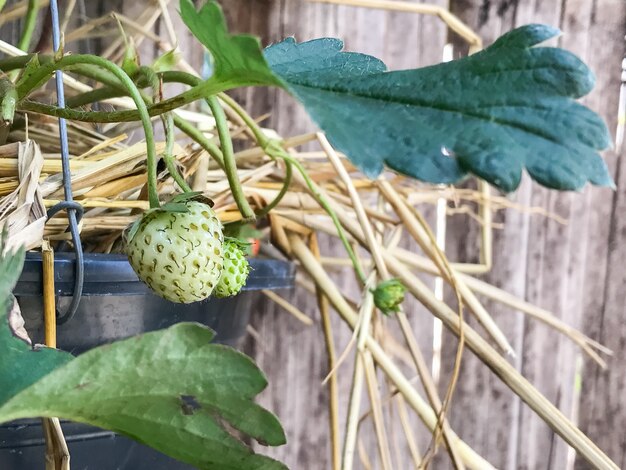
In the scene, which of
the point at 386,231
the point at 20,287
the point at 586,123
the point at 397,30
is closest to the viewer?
the point at 586,123

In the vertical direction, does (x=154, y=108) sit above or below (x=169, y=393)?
above

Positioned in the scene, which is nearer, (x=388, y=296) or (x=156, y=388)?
(x=156, y=388)

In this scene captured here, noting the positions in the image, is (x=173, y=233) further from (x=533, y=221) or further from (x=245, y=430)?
(x=533, y=221)

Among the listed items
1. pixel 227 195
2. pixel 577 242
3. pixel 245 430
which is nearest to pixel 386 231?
pixel 227 195

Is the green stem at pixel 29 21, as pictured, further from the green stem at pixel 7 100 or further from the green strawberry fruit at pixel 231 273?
the green strawberry fruit at pixel 231 273

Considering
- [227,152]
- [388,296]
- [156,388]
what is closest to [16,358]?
[156,388]

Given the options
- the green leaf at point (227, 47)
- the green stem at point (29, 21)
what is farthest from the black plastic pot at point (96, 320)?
the green stem at point (29, 21)

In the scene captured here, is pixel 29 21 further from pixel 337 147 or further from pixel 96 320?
pixel 337 147
